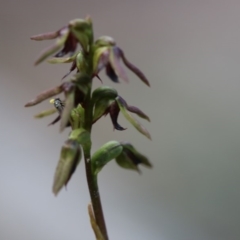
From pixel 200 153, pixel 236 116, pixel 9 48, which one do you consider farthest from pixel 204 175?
pixel 9 48

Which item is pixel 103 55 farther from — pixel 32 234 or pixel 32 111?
pixel 32 234

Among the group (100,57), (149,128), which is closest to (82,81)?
(100,57)

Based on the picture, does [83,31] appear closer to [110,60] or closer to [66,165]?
[110,60]

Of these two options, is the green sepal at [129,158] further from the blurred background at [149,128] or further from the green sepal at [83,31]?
the blurred background at [149,128]

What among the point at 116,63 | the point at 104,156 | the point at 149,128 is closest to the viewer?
the point at 116,63

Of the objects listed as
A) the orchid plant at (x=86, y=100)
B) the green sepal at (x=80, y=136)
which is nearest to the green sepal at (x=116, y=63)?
the orchid plant at (x=86, y=100)

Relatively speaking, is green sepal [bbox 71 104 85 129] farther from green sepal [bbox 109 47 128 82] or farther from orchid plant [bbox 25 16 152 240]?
green sepal [bbox 109 47 128 82]

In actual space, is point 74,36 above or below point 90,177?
above

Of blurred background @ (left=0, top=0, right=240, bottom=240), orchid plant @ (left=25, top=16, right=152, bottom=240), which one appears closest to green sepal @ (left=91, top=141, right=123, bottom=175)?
orchid plant @ (left=25, top=16, right=152, bottom=240)
